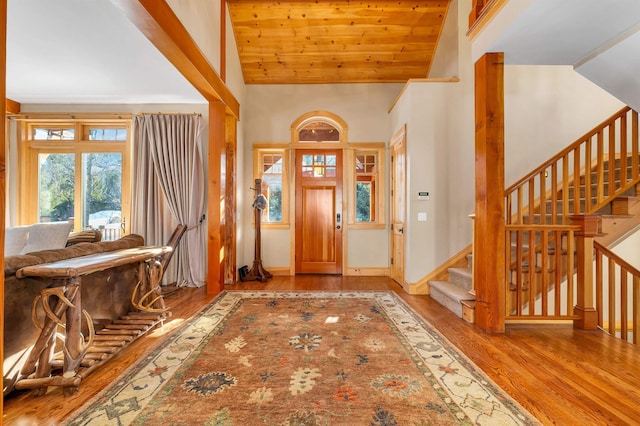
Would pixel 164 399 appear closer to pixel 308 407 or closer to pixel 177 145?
pixel 308 407

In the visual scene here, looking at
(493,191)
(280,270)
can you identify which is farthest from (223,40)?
(493,191)

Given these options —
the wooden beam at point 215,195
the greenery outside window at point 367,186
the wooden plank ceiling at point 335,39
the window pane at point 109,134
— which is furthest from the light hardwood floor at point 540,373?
the wooden plank ceiling at point 335,39

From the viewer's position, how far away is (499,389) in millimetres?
1892

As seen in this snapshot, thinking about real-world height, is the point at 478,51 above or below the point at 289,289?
above

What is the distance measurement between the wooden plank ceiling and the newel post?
347 centimetres

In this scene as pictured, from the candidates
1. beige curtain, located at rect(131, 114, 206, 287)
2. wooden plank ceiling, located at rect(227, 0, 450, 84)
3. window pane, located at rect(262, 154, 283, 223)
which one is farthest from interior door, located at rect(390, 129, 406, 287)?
beige curtain, located at rect(131, 114, 206, 287)

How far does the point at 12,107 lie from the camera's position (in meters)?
4.79

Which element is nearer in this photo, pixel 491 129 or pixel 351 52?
pixel 491 129

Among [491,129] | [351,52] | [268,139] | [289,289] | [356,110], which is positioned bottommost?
[289,289]

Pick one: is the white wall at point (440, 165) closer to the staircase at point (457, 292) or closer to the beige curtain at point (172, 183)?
the staircase at point (457, 292)

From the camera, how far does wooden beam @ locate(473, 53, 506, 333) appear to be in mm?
2857

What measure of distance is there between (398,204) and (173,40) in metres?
3.56

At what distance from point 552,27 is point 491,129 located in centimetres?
83

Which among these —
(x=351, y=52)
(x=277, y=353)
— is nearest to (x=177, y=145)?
(x=351, y=52)
